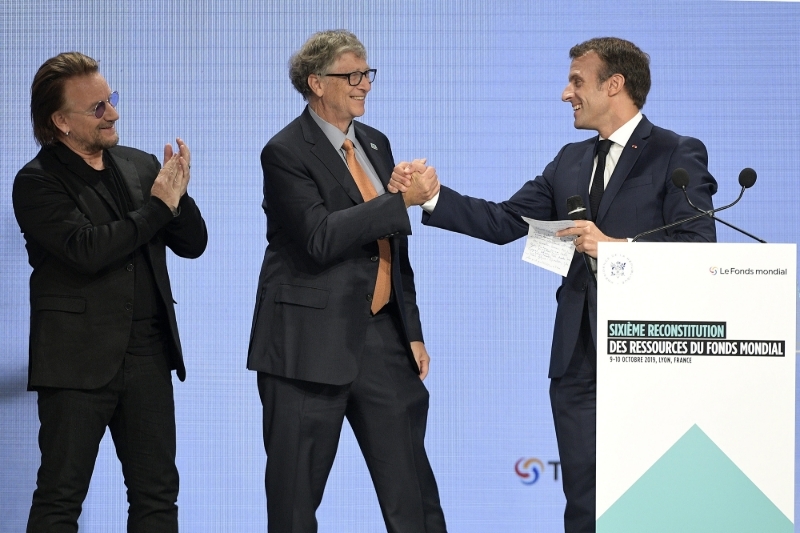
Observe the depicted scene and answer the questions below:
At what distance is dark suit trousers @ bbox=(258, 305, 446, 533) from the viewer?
9.71ft

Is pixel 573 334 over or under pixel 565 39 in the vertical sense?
under

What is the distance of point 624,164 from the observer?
10.3 ft

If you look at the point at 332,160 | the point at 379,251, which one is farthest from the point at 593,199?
the point at 332,160

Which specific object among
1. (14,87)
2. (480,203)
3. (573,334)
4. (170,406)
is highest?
(14,87)

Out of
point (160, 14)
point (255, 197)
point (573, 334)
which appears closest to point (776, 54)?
point (573, 334)

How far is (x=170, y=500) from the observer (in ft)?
9.84

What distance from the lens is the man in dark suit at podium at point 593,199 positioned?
3080 millimetres

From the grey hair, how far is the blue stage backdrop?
1.00 metres

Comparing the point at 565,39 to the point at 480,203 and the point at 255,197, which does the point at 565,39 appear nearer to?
the point at 480,203

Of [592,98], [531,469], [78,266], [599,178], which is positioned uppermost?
[592,98]

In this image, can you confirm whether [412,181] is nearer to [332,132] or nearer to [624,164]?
[332,132]

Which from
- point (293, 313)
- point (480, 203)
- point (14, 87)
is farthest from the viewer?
point (14, 87)

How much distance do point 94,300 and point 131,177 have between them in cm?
42

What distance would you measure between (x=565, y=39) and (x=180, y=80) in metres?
1.63
